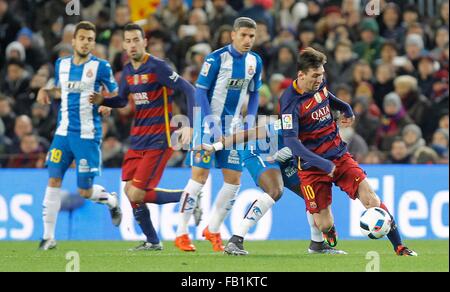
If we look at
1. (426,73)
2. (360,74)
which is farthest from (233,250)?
(426,73)

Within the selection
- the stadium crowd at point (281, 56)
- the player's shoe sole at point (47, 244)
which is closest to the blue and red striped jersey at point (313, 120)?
the player's shoe sole at point (47, 244)

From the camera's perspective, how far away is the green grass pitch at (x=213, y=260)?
→ 9750 millimetres

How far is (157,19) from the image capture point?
19.2 metres

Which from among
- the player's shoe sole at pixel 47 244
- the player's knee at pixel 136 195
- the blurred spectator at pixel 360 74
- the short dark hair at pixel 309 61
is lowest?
the player's shoe sole at pixel 47 244

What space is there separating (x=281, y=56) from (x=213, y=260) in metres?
7.68

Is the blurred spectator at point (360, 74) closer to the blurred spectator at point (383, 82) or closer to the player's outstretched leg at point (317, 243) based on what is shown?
the blurred spectator at point (383, 82)

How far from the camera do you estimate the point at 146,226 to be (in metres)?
12.3

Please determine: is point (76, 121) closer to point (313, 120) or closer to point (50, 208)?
point (50, 208)

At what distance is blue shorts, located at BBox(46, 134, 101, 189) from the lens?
1260 cm

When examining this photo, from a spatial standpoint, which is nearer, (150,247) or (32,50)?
(150,247)

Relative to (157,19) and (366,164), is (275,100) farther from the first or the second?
(157,19)

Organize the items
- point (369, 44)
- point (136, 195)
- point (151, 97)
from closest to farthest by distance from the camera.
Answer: point (151, 97) → point (136, 195) → point (369, 44)

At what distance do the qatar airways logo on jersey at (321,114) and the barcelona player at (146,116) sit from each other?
1.78m
